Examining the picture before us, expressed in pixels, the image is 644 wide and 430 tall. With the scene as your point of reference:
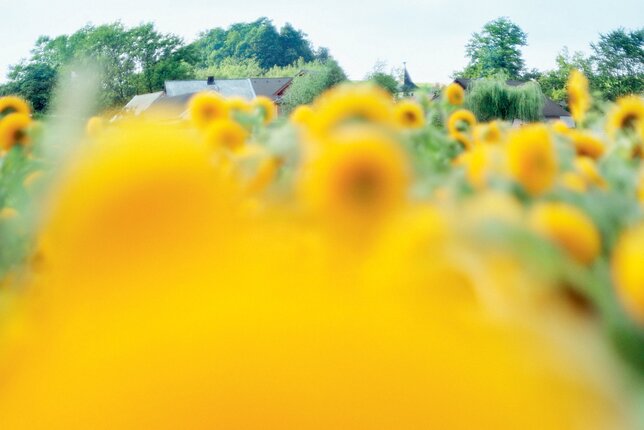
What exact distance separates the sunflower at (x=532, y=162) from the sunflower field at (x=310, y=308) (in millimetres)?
71

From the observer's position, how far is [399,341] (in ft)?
0.58

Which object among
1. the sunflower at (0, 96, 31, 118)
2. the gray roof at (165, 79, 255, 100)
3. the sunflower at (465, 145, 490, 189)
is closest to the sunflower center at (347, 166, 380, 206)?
the sunflower at (465, 145, 490, 189)

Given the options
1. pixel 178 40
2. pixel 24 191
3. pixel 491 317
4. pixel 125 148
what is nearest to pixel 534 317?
pixel 491 317

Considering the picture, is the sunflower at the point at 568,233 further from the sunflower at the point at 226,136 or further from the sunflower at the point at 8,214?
the sunflower at the point at 8,214

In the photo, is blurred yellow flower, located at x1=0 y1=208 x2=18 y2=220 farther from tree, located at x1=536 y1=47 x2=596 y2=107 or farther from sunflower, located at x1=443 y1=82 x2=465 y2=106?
tree, located at x1=536 y1=47 x2=596 y2=107

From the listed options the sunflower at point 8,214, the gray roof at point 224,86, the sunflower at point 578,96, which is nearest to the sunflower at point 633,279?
the sunflower at point 8,214

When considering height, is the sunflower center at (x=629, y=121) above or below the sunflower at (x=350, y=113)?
below

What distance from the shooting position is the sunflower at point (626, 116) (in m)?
0.66

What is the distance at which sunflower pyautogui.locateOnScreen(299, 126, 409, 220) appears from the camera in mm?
222

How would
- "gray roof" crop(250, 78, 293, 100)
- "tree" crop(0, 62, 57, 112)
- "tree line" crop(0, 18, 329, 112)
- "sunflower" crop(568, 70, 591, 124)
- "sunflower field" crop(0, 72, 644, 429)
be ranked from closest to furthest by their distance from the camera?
"sunflower field" crop(0, 72, 644, 429) → "sunflower" crop(568, 70, 591, 124) → "tree" crop(0, 62, 57, 112) → "tree line" crop(0, 18, 329, 112) → "gray roof" crop(250, 78, 293, 100)

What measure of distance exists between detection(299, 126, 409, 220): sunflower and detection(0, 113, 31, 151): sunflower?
1.49ft

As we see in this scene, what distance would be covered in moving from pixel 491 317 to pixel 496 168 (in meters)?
0.18

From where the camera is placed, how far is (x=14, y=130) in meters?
0.59

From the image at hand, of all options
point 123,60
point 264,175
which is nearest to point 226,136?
point 264,175
